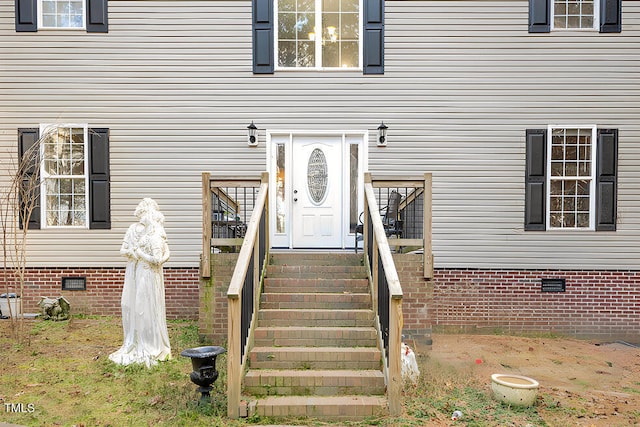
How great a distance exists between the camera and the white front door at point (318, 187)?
8445 mm

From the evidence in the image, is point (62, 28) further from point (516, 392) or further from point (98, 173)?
point (516, 392)

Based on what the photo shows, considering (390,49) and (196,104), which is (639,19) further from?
(196,104)

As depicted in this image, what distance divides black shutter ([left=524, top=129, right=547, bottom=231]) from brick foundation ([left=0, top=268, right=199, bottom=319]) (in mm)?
5990

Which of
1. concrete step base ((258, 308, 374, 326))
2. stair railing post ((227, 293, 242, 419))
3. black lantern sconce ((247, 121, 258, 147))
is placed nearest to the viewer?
stair railing post ((227, 293, 242, 419))

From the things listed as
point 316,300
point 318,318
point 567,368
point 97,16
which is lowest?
point 567,368

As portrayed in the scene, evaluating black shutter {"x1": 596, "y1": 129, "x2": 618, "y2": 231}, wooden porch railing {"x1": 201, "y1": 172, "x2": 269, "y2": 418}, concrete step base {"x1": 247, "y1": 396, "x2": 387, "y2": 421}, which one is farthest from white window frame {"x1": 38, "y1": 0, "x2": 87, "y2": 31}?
black shutter {"x1": 596, "y1": 129, "x2": 618, "y2": 231}

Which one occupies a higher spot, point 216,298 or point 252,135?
point 252,135

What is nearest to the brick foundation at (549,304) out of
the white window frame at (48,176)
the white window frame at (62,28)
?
the white window frame at (48,176)

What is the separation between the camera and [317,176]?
334 inches

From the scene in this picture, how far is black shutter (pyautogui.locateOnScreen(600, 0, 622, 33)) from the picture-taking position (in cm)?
821

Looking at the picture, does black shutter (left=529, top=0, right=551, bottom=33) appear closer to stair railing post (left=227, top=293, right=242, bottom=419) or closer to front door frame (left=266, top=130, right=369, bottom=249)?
front door frame (left=266, top=130, right=369, bottom=249)

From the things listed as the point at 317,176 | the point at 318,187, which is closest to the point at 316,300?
the point at 318,187

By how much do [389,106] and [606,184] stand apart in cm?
401

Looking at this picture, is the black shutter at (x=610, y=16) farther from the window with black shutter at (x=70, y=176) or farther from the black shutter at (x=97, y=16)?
the window with black shutter at (x=70, y=176)
